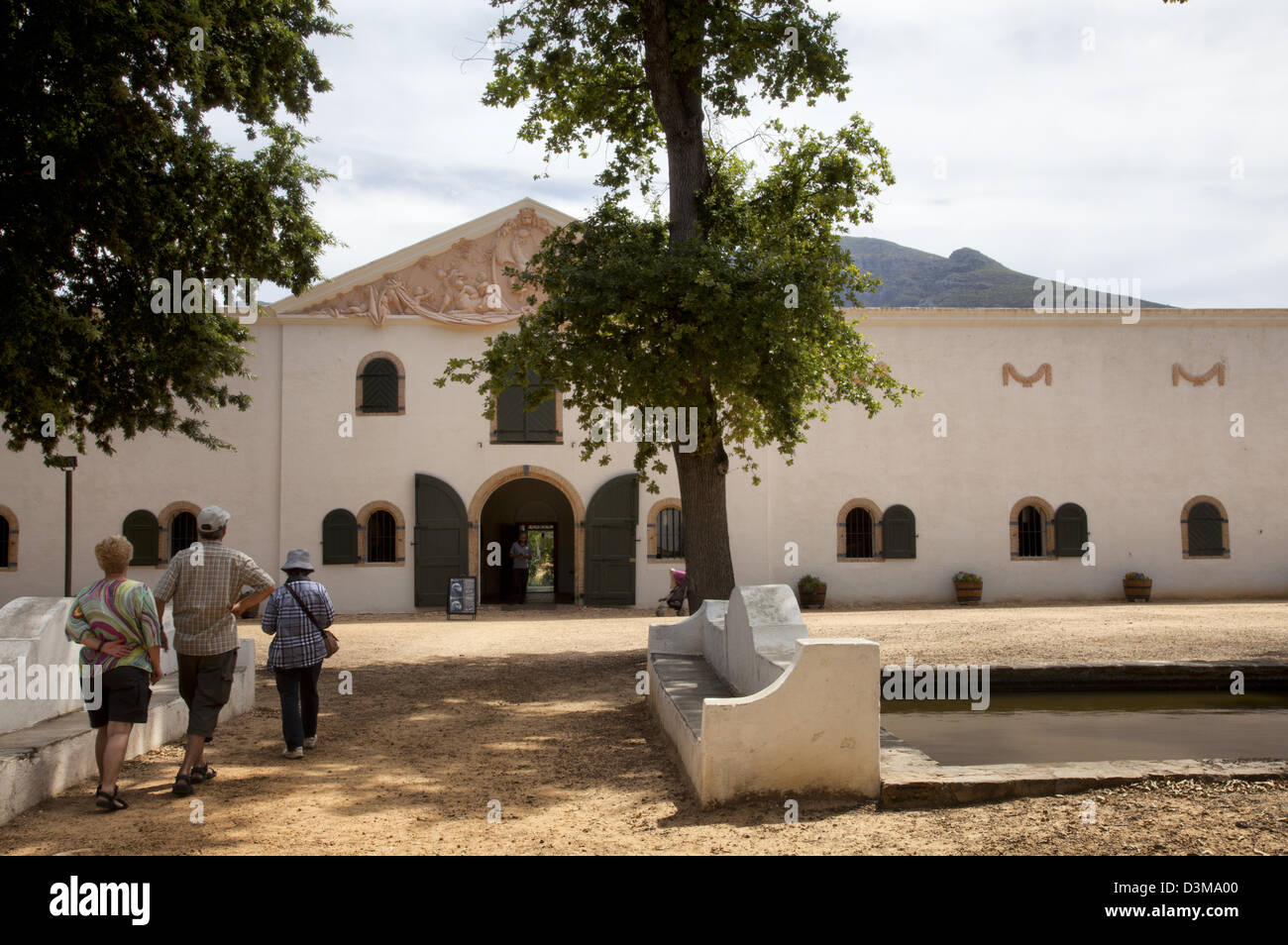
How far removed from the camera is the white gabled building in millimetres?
20828

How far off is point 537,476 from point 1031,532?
10773 mm

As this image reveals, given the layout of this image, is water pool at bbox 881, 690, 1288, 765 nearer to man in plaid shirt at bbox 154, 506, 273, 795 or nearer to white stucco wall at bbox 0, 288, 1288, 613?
man in plaid shirt at bbox 154, 506, 273, 795

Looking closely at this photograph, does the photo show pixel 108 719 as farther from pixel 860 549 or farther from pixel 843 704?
pixel 860 549

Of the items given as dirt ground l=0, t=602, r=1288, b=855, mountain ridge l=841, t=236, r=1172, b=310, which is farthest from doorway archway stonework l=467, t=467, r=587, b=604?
mountain ridge l=841, t=236, r=1172, b=310

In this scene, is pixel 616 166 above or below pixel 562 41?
below

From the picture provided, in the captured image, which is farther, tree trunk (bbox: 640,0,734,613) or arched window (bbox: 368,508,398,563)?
arched window (bbox: 368,508,398,563)

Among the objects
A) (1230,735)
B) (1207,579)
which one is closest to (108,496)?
(1230,735)

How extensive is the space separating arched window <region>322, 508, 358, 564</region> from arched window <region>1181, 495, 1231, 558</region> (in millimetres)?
17659

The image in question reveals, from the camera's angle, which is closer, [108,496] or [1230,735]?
[1230,735]

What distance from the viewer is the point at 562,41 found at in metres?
13.0

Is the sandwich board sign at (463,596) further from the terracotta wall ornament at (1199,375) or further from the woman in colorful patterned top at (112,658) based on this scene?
the terracotta wall ornament at (1199,375)

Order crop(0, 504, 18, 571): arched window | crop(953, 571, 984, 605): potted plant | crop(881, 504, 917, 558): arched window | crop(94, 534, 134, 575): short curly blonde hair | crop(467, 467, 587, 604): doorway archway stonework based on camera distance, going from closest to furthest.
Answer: crop(94, 534, 134, 575): short curly blonde hair
crop(0, 504, 18, 571): arched window
crop(467, 467, 587, 604): doorway archway stonework
crop(953, 571, 984, 605): potted plant
crop(881, 504, 917, 558): arched window
